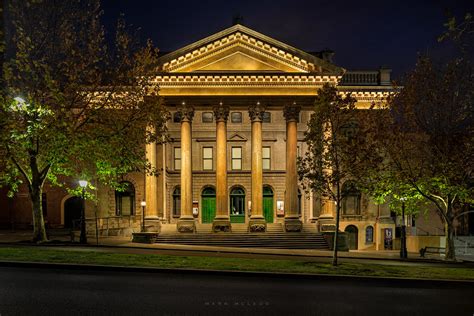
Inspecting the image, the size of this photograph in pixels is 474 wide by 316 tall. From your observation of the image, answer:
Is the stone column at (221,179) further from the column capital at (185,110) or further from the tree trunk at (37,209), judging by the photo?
the tree trunk at (37,209)

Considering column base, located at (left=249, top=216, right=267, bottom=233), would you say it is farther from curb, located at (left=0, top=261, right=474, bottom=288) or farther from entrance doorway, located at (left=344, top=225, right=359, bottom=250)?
curb, located at (left=0, top=261, right=474, bottom=288)

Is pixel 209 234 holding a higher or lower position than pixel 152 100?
lower

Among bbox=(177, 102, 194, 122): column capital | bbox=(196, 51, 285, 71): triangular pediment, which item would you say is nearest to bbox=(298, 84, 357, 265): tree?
bbox=(196, 51, 285, 71): triangular pediment

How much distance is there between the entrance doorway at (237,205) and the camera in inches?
1655

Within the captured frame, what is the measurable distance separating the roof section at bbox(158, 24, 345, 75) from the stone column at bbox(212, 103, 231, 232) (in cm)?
354

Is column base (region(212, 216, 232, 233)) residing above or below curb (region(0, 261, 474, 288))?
below

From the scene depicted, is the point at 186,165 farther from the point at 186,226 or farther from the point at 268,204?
the point at 268,204

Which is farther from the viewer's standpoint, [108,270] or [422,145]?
[422,145]

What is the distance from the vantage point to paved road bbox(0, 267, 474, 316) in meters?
9.53

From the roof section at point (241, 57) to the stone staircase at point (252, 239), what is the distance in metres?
12.3

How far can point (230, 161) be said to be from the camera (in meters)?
42.7

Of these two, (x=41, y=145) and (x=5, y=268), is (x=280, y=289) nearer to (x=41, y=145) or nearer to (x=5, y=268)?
(x=5, y=268)

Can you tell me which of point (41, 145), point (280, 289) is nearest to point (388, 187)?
point (280, 289)

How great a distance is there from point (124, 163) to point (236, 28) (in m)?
16.1
